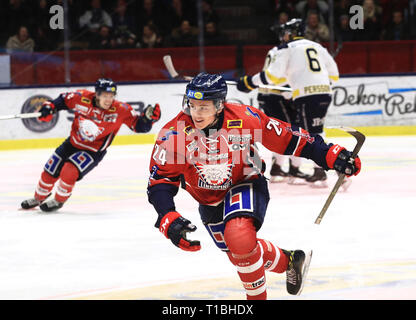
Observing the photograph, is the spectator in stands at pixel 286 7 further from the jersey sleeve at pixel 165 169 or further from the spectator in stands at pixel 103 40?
the jersey sleeve at pixel 165 169

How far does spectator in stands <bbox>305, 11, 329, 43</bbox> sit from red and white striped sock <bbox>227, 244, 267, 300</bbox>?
825 centimetres

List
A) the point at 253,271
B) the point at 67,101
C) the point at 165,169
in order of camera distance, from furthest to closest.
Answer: the point at 67,101
the point at 165,169
the point at 253,271

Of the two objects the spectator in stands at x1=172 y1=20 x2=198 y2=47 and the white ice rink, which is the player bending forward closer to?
the white ice rink

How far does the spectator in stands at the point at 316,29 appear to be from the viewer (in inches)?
468

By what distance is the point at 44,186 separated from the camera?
730 centimetres

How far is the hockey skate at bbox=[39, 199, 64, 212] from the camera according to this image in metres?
7.30

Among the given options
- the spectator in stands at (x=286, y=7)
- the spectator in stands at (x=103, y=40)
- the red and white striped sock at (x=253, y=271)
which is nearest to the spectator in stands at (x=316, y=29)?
the spectator in stands at (x=286, y=7)

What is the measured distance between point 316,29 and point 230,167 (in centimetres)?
819

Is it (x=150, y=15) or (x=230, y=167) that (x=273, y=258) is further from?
(x=150, y=15)

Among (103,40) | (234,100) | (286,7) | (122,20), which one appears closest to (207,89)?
(234,100)

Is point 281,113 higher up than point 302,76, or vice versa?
point 302,76

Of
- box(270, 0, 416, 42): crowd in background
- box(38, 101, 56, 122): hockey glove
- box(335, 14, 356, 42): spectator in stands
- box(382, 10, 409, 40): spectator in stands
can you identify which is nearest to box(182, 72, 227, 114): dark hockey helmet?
box(38, 101, 56, 122): hockey glove

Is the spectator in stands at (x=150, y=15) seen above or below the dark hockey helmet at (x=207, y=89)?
below

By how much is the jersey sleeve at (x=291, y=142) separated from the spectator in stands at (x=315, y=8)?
8.06 metres
